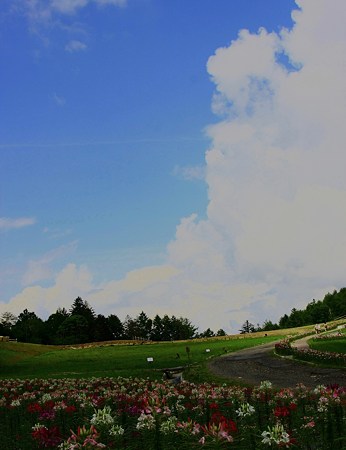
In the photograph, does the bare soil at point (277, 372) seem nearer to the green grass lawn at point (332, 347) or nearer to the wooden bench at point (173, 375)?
the wooden bench at point (173, 375)

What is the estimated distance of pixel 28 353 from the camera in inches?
2386

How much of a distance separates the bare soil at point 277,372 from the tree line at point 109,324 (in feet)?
237

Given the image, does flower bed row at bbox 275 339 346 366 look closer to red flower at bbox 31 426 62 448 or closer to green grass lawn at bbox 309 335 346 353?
green grass lawn at bbox 309 335 346 353

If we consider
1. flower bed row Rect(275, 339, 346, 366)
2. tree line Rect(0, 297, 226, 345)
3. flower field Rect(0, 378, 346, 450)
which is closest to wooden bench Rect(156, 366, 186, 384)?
flower bed row Rect(275, 339, 346, 366)

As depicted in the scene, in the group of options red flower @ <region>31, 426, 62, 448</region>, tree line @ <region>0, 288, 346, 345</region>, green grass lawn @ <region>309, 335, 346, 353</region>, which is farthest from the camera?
tree line @ <region>0, 288, 346, 345</region>

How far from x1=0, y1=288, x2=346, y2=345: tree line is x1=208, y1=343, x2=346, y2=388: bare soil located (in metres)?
72.2

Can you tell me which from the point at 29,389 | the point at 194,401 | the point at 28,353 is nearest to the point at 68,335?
the point at 28,353

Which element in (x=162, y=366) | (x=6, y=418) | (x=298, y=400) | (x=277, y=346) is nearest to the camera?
(x=298, y=400)

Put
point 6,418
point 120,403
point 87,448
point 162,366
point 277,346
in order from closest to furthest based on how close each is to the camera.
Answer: point 87,448, point 120,403, point 6,418, point 162,366, point 277,346

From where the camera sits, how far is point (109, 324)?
392 feet

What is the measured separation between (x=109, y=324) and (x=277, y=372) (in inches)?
3681

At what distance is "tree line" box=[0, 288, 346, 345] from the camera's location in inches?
4313

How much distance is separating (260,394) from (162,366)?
28608 mm

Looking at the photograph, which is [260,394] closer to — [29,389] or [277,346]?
[29,389]
